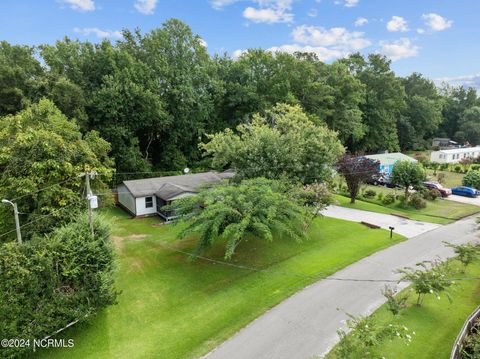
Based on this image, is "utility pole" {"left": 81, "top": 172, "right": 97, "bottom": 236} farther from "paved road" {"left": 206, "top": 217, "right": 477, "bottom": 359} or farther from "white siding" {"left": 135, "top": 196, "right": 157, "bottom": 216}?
"white siding" {"left": 135, "top": 196, "right": 157, "bottom": 216}

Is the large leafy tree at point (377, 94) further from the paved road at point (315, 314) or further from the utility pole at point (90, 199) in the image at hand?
the utility pole at point (90, 199)

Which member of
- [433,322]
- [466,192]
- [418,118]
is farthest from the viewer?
[418,118]

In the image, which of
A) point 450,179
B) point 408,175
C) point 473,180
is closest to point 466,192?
point 473,180

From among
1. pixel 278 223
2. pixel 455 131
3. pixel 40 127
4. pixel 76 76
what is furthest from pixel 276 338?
pixel 455 131

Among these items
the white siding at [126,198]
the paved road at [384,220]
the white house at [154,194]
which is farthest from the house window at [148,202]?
the paved road at [384,220]

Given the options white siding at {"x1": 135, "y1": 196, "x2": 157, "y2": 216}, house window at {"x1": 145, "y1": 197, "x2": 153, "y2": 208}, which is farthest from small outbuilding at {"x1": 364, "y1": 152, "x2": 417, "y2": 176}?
house window at {"x1": 145, "y1": 197, "x2": 153, "y2": 208}

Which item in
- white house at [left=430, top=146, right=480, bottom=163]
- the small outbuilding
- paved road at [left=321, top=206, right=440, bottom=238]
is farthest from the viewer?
white house at [left=430, top=146, right=480, bottom=163]

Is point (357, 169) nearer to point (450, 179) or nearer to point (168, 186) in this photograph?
point (168, 186)
